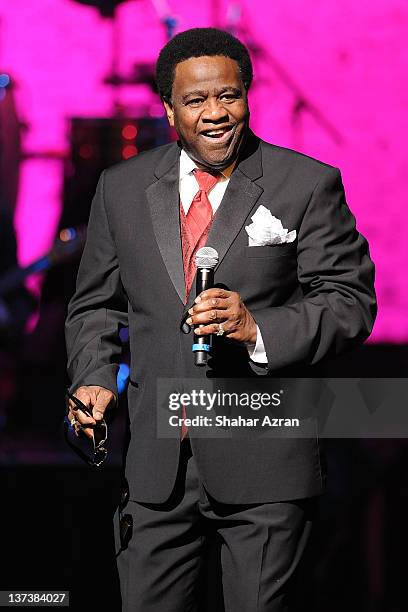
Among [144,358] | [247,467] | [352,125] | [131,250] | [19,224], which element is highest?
[352,125]

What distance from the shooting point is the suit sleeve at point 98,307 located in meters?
2.32

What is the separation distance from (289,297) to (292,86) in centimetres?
284

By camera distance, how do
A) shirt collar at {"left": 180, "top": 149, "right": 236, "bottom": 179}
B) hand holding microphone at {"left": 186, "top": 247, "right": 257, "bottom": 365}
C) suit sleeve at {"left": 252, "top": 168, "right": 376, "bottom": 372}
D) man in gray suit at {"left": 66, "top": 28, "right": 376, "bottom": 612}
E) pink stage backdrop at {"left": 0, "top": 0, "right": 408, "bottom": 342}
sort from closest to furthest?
hand holding microphone at {"left": 186, "top": 247, "right": 257, "bottom": 365} → suit sleeve at {"left": 252, "top": 168, "right": 376, "bottom": 372} → man in gray suit at {"left": 66, "top": 28, "right": 376, "bottom": 612} → shirt collar at {"left": 180, "top": 149, "right": 236, "bottom": 179} → pink stage backdrop at {"left": 0, "top": 0, "right": 408, "bottom": 342}

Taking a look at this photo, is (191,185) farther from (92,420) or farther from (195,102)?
(92,420)

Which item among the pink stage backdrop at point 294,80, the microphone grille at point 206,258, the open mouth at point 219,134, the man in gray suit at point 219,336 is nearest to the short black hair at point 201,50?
the man in gray suit at point 219,336

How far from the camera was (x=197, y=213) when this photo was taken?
228 centimetres

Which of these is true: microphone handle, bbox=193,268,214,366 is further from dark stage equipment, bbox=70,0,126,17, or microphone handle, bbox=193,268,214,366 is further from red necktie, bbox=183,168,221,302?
dark stage equipment, bbox=70,0,126,17

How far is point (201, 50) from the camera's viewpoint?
7.33 ft

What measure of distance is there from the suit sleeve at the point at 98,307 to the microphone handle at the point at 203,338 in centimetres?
37

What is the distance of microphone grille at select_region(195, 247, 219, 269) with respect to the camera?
2.03 meters

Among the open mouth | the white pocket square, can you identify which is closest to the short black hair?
the open mouth

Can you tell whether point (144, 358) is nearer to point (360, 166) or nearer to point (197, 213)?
point (197, 213)

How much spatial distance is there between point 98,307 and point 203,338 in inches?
19.7

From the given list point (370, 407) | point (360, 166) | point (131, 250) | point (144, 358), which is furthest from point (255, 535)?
point (360, 166)
